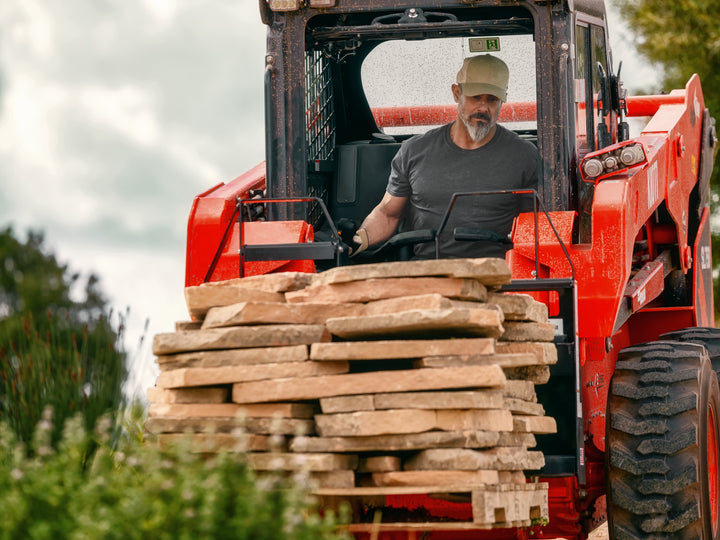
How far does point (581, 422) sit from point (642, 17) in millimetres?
20951

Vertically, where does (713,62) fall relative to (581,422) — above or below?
above

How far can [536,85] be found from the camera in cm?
702

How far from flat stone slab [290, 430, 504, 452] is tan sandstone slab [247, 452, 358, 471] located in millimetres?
42

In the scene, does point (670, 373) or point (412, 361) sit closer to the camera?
point (412, 361)

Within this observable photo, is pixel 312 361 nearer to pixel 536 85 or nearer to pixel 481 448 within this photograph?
pixel 481 448

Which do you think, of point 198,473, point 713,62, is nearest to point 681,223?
point 198,473

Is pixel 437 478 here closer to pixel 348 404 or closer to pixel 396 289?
pixel 348 404

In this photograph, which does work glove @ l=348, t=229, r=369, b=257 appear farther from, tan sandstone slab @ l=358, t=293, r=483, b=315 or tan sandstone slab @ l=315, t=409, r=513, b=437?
tan sandstone slab @ l=315, t=409, r=513, b=437

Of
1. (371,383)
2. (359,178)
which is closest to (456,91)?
(359,178)

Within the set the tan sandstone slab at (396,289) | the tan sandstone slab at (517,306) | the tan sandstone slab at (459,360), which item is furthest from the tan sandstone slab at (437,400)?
the tan sandstone slab at (517,306)

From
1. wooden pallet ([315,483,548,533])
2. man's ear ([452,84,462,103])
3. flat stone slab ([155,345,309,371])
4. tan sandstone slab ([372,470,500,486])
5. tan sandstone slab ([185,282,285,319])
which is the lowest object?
wooden pallet ([315,483,548,533])

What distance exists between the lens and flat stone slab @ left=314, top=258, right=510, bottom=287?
5254 millimetres

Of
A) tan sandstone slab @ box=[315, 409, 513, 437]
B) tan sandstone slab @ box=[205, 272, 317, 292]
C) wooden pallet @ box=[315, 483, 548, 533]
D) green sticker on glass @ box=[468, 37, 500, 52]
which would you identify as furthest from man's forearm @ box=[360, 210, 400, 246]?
tan sandstone slab @ box=[315, 409, 513, 437]

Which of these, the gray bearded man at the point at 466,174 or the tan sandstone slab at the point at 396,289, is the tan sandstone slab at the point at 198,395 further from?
the gray bearded man at the point at 466,174
